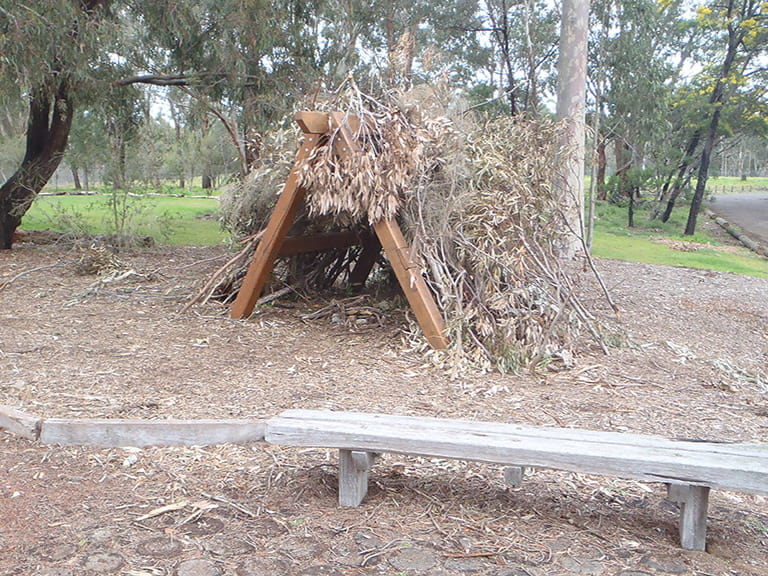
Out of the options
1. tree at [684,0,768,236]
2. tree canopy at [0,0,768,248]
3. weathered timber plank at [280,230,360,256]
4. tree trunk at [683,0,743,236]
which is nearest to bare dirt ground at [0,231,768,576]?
weathered timber plank at [280,230,360,256]

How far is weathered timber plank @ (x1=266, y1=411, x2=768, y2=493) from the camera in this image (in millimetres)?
2631

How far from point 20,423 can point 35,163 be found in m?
8.51

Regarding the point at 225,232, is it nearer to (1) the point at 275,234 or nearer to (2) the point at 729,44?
(1) the point at 275,234

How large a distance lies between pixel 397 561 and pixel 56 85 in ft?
29.0

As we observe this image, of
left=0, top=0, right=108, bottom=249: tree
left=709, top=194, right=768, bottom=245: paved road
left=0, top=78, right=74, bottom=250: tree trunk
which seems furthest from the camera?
left=709, top=194, right=768, bottom=245: paved road

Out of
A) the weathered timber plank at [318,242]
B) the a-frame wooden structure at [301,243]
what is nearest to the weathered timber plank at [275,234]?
the a-frame wooden structure at [301,243]

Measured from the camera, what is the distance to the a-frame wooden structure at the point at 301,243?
5.43 meters

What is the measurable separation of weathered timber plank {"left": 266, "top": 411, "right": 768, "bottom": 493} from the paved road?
18514mm

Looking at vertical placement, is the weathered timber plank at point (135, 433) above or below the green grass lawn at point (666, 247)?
above

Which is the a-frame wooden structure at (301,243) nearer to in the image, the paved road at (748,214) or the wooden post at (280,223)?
the wooden post at (280,223)

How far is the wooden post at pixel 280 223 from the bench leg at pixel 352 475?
3.11 meters

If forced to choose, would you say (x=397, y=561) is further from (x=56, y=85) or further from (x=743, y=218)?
(x=743, y=218)

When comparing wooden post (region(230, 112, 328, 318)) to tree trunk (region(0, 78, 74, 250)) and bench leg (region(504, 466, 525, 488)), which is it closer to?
bench leg (region(504, 466, 525, 488))

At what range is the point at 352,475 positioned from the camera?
3074 millimetres
